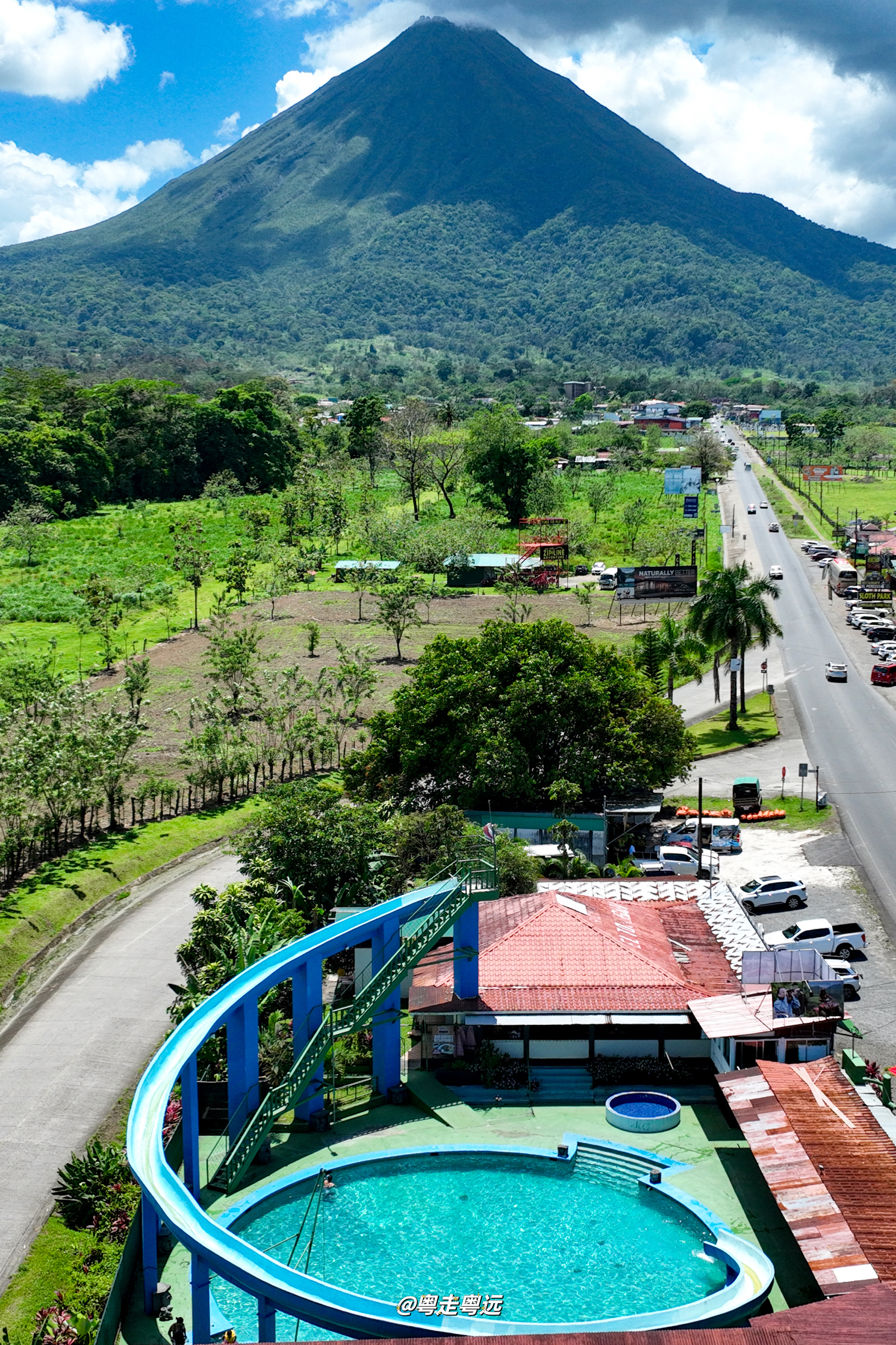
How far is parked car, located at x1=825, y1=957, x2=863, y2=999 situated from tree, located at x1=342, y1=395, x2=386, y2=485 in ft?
375

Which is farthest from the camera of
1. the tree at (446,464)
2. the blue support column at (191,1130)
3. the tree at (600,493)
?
the tree at (446,464)

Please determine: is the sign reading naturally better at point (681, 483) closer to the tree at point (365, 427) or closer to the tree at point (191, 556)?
the tree at point (365, 427)

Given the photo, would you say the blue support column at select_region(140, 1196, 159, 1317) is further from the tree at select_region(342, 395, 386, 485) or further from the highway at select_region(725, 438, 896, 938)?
the tree at select_region(342, 395, 386, 485)

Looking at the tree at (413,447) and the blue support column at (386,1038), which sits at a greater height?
the tree at (413,447)

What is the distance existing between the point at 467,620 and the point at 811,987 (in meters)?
51.4

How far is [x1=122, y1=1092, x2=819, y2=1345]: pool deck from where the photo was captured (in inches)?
846

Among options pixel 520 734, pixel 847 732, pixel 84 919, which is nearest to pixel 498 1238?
pixel 84 919

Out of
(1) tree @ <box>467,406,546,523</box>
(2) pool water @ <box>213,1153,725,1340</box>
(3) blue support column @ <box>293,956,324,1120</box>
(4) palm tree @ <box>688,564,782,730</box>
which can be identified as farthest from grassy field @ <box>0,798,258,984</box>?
(1) tree @ <box>467,406,546,523</box>

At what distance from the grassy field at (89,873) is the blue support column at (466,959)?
1161cm

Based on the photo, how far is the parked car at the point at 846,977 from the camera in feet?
98.2

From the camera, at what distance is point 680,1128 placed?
25031mm

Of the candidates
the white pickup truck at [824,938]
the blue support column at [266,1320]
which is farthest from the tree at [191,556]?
the blue support column at [266,1320]

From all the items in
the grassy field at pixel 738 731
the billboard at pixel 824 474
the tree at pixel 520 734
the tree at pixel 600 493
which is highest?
the billboard at pixel 824 474

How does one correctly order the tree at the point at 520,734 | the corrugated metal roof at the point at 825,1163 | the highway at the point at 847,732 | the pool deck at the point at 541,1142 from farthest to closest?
the highway at the point at 847,732 < the tree at the point at 520,734 < the pool deck at the point at 541,1142 < the corrugated metal roof at the point at 825,1163
